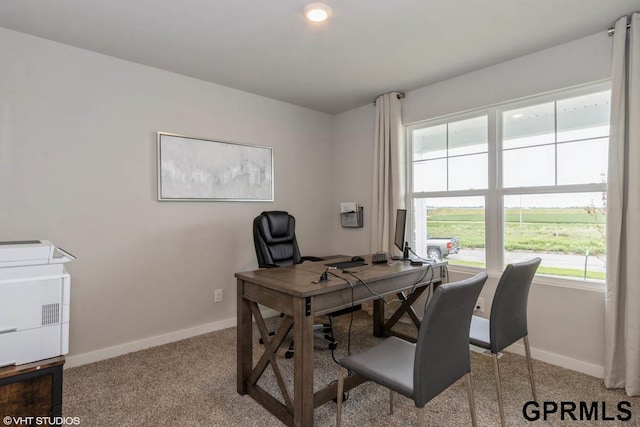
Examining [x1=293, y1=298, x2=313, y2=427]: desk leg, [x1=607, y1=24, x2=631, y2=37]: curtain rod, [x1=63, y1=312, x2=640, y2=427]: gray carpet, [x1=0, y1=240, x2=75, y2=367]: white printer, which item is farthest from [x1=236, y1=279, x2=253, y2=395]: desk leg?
[x1=607, y1=24, x2=631, y2=37]: curtain rod

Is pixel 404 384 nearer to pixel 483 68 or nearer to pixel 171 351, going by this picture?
pixel 171 351

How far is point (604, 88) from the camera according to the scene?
7.92 ft

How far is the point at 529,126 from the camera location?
111 inches

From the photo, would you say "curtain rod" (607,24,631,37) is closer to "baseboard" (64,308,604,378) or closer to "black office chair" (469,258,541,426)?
"black office chair" (469,258,541,426)

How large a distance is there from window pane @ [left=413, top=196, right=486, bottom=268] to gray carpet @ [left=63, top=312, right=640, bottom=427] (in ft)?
3.07

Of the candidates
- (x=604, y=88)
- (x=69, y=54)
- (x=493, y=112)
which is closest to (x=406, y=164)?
(x=493, y=112)

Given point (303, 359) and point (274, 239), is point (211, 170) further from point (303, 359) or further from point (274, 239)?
point (303, 359)

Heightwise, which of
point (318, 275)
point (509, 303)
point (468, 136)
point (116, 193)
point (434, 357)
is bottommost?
point (434, 357)

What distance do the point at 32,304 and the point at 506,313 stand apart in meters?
2.30

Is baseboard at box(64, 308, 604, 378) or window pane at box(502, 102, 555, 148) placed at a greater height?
window pane at box(502, 102, 555, 148)

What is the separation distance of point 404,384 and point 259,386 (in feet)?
3.83

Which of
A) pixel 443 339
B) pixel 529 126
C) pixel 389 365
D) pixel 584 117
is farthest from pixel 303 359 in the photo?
pixel 584 117

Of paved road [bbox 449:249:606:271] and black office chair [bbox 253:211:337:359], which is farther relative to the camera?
black office chair [bbox 253:211:337:359]

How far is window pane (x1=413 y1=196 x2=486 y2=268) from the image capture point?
10.2ft
